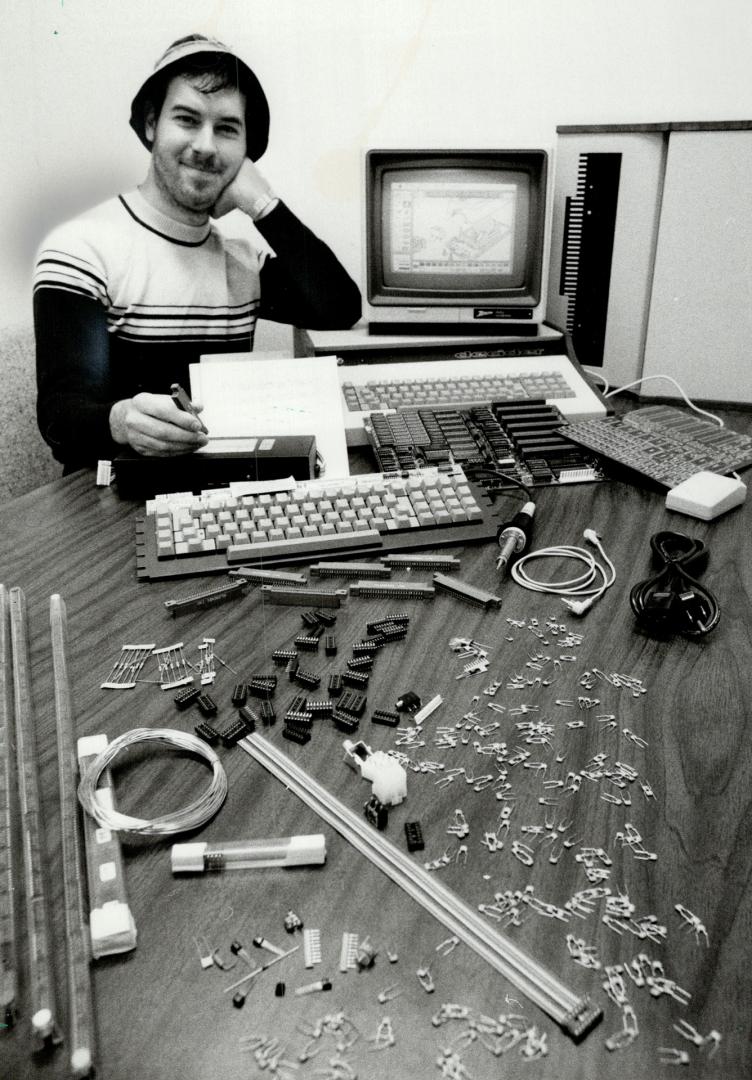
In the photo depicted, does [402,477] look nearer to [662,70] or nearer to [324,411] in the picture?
[324,411]

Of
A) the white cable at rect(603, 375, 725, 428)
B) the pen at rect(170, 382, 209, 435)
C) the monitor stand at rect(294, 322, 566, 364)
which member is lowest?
the white cable at rect(603, 375, 725, 428)

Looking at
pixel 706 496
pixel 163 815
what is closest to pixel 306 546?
pixel 163 815

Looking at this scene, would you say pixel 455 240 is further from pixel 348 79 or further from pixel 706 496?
pixel 706 496

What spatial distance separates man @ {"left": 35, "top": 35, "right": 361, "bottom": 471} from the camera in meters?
1.37

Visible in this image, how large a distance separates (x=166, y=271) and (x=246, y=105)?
0.34 m

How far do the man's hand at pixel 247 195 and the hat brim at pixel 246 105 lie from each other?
0.10 ft

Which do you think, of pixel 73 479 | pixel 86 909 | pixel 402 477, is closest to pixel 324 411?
pixel 402 477

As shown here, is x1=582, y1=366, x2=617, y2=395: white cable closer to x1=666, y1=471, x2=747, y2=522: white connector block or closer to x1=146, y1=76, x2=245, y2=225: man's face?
x1=666, y1=471, x2=747, y2=522: white connector block

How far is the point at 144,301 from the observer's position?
5.04ft

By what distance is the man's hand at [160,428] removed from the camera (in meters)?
1.24

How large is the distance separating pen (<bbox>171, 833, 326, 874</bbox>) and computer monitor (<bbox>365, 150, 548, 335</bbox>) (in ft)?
4.12

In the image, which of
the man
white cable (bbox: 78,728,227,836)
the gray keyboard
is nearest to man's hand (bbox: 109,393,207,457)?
the man

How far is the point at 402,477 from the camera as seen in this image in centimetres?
126

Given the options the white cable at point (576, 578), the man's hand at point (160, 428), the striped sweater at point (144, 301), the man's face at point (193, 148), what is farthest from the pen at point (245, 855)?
the man's face at point (193, 148)
